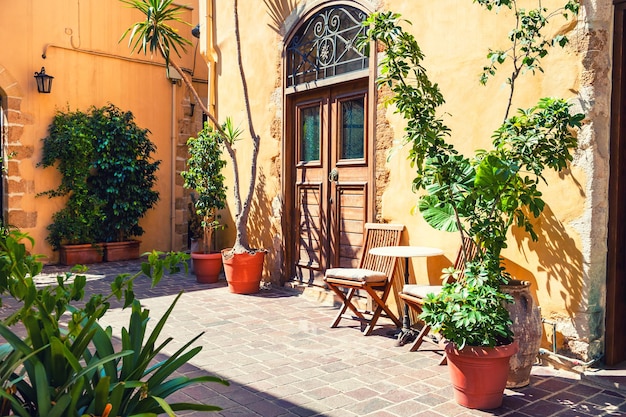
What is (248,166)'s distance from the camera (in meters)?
7.17

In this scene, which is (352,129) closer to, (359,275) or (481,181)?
(359,275)

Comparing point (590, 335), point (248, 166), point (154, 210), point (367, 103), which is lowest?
point (590, 335)

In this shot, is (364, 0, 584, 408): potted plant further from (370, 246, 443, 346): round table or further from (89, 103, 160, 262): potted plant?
(89, 103, 160, 262): potted plant

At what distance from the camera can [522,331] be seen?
3387mm

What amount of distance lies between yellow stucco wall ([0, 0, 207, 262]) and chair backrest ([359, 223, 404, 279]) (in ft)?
18.4

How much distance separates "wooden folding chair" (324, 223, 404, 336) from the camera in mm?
4578

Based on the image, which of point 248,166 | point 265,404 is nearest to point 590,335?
point 265,404

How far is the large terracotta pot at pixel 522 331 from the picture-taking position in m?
3.38

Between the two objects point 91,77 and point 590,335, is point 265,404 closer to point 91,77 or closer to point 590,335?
point 590,335

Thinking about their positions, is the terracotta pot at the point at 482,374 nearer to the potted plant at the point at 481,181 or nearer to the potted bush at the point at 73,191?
the potted plant at the point at 481,181

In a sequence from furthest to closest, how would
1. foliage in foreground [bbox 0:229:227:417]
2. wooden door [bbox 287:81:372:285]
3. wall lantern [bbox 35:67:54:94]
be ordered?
wall lantern [bbox 35:67:54:94]
wooden door [bbox 287:81:372:285]
foliage in foreground [bbox 0:229:227:417]

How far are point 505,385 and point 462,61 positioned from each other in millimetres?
2455

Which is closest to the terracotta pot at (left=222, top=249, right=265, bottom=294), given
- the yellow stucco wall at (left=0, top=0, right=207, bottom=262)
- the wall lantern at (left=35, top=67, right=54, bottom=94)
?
the yellow stucco wall at (left=0, top=0, right=207, bottom=262)

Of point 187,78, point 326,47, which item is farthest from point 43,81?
point 326,47
